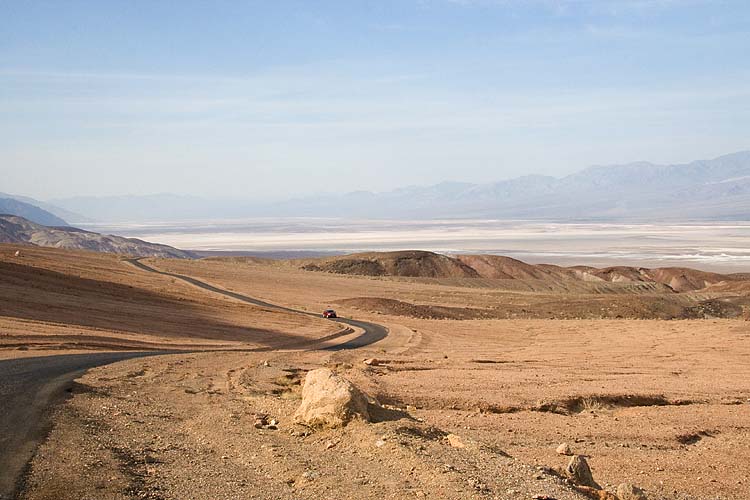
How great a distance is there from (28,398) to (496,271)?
8212cm

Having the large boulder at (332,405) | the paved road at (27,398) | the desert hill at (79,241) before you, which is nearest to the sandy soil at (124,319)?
the paved road at (27,398)

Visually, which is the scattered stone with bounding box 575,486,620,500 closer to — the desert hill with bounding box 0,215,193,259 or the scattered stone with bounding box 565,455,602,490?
the scattered stone with bounding box 565,455,602,490

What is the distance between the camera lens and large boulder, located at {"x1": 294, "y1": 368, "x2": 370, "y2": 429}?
32.5 ft

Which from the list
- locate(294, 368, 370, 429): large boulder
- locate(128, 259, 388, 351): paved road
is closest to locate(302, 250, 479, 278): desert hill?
locate(128, 259, 388, 351): paved road

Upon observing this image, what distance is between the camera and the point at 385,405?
13.3m

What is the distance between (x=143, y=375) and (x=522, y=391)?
7.69 meters

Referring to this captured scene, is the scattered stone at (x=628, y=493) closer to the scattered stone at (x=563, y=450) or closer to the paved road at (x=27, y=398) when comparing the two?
the scattered stone at (x=563, y=450)

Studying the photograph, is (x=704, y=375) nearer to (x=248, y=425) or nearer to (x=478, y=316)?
(x=248, y=425)

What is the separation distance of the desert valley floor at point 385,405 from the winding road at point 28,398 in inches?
7.6

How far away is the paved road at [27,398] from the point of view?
26.3 feet

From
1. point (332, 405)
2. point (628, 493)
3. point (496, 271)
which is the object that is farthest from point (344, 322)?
point (496, 271)

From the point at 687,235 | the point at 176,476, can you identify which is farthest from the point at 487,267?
the point at 687,235

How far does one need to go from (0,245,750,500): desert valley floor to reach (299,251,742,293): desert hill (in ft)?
146

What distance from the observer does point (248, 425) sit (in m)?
10.4
